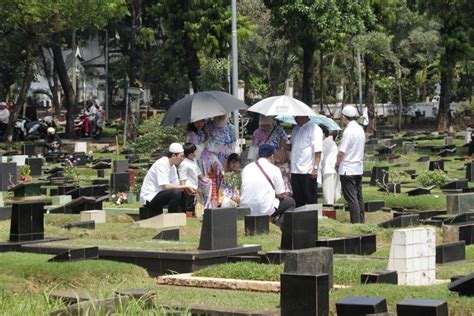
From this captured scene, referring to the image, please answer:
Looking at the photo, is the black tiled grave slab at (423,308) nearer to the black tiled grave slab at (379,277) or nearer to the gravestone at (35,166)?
the black tiled grave slab at (379,277)

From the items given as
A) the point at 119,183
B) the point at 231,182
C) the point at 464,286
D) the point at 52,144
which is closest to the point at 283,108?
the point at 231,182

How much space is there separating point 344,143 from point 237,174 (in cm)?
243

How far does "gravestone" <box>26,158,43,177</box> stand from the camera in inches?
1111

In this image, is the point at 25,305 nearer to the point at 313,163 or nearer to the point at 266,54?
the point at 313,163

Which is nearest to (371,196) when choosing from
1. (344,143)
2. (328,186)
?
(328,186)

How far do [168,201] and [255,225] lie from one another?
2.60 metres

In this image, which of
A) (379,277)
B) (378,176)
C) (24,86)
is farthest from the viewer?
(24,86)

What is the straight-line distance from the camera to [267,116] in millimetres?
19391

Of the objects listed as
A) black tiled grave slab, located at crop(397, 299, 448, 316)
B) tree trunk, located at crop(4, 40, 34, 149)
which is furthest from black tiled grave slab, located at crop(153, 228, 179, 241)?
tree trunk, located at crop(4, 40, 34, 149)

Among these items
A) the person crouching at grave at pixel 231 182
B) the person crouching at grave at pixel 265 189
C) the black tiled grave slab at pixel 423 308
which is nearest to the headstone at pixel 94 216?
the person crouching at grave at pixel 231 182

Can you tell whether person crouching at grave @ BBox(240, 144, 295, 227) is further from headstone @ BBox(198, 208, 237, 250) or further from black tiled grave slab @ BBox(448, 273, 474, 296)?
black tiled grave slab @ BBox(448, 273, 474, 296)

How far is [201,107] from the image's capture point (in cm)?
1928

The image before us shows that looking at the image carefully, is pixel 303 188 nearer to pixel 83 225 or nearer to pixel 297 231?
pixel 83 225

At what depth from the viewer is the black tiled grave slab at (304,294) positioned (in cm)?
964
